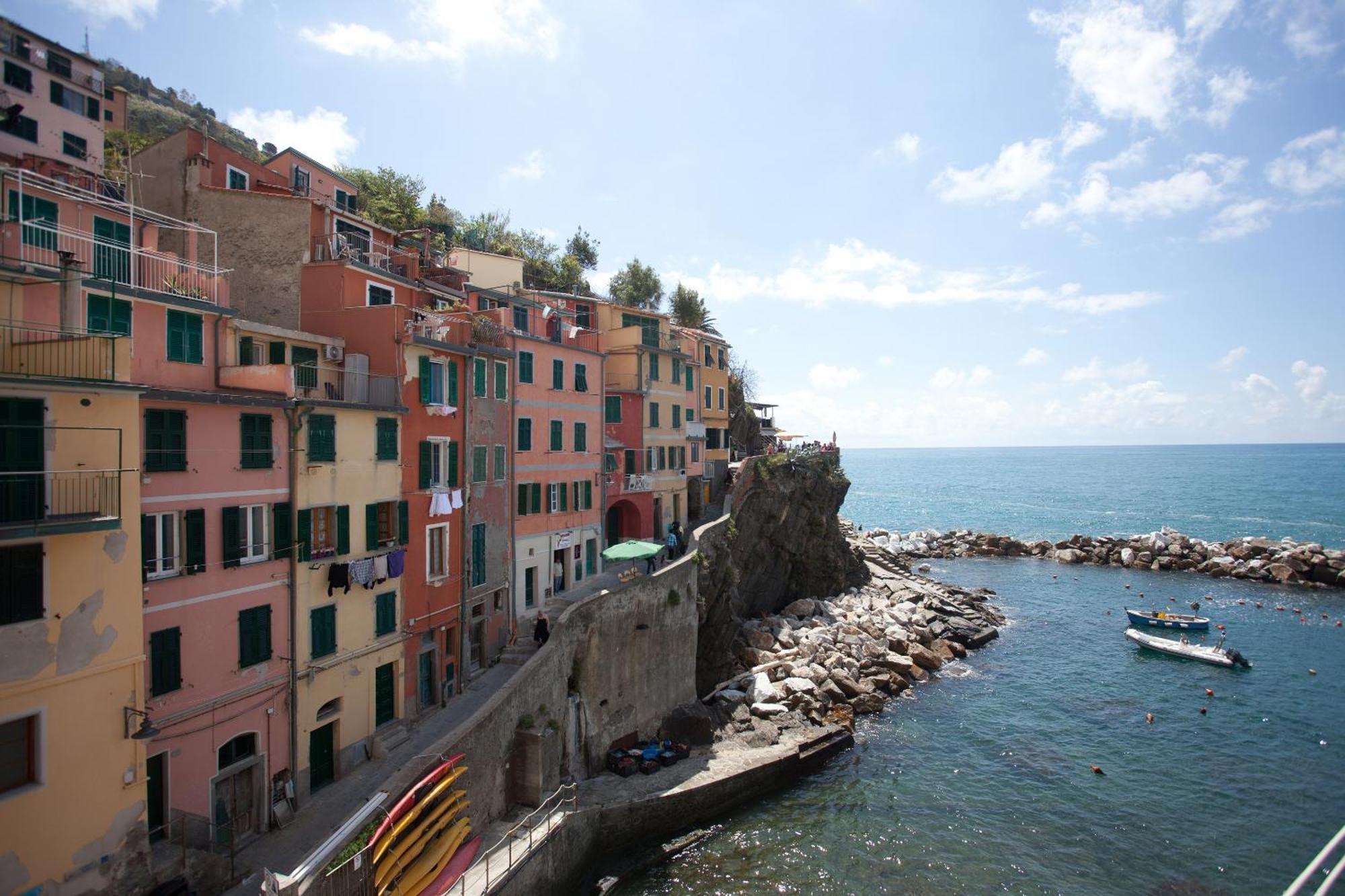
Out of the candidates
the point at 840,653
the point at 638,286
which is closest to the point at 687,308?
the point at 638,286

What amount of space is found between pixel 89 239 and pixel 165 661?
977cm

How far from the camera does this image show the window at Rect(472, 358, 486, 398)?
28328 mm

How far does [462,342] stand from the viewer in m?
27.8

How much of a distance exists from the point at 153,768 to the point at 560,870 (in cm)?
1147

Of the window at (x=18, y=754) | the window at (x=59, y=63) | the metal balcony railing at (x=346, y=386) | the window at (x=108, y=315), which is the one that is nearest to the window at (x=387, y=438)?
the metal balcony railing at (x=346, y=386)

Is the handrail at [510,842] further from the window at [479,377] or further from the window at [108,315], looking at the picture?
the window at [108,315]

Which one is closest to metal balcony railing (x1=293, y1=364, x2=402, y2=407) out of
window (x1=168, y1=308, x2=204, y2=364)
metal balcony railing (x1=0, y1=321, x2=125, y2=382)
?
window (x1=168, y1=308, x2=204, y2=364)

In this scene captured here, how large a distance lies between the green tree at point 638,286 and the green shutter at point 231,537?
2048 inches

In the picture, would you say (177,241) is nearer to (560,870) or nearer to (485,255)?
(485,255)

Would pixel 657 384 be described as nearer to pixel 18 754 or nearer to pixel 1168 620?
pixel 18 754

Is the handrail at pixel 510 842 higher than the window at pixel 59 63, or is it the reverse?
the window at pixel 59 63

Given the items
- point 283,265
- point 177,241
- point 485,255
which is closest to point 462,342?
point 283,265

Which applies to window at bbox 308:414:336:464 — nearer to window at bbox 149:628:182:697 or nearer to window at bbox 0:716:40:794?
window at bbox 149:628:182:697

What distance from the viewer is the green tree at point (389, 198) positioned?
51.2m
